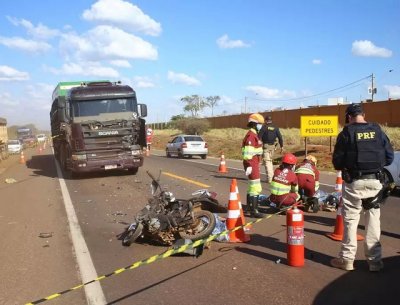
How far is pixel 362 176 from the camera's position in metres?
5.59

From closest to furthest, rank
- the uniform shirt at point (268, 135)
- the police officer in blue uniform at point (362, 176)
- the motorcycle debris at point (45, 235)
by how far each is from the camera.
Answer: the police officer in blue uniform at point (362, 176) → the motorcycle debris at point (45, 235) → the uniform shirt at point (268, 135)

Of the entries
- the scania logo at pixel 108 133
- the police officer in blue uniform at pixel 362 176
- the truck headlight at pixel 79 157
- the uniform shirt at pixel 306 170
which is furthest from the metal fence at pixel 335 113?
the police officer in blue uniform at pixel 362 176

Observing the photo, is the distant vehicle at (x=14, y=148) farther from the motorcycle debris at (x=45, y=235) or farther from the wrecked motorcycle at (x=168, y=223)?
the wrecked motorcycle at (x=168, y=223)

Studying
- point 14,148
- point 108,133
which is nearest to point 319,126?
point 108,133

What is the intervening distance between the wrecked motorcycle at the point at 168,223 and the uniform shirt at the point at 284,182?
7.23 feet

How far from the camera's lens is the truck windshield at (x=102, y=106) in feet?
54.5

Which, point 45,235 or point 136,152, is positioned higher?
point 136,152

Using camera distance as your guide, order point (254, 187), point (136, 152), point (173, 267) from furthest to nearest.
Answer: point (136, 152), point (254, 187), point (173, 267)

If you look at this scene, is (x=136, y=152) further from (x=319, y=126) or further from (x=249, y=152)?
(x=249, y=152)

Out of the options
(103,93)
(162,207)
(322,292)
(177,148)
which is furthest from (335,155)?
(177,148)

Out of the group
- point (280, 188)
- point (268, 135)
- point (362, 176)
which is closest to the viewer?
point (362, 176)

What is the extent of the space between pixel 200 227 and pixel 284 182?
2.49 meters

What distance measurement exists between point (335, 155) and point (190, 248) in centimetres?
224

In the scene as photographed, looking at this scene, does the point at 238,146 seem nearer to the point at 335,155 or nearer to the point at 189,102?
the point at 335,155
